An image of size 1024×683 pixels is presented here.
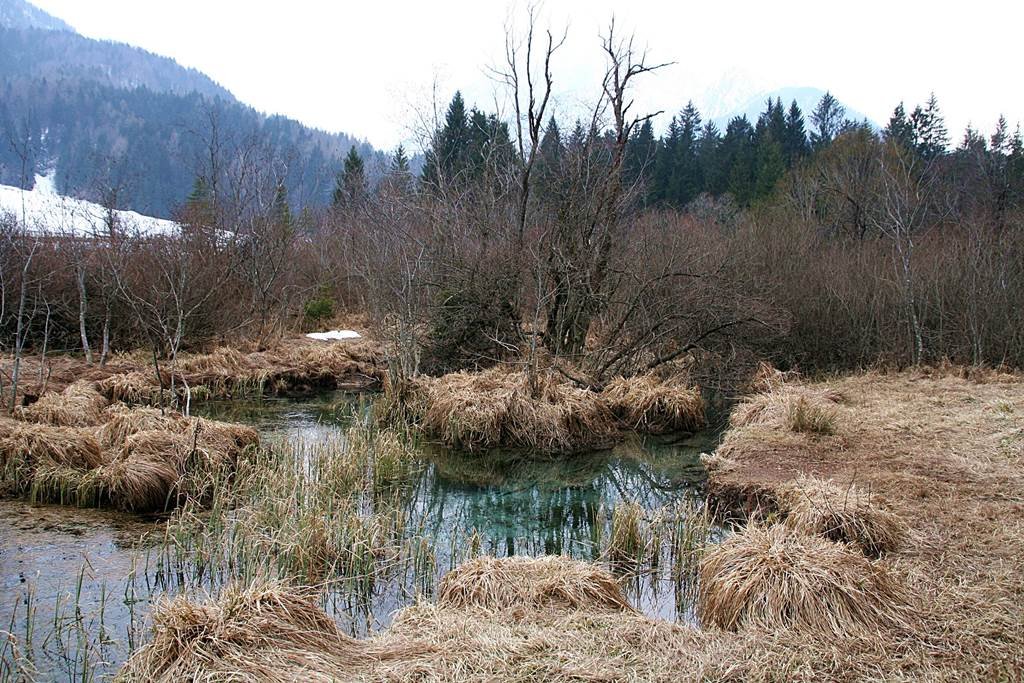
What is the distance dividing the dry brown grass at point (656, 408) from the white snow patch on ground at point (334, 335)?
8.82 meters

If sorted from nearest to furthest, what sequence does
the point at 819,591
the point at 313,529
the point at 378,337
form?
the point at 819,591
the point at 313,529
the point at 378,337

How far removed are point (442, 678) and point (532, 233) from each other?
11892mm

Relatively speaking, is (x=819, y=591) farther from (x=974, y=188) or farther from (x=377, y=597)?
(x=974, y=188)

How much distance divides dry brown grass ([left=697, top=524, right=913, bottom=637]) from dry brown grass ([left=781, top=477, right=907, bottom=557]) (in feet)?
2.50

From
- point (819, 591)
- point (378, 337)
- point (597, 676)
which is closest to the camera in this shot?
point (597, 676)

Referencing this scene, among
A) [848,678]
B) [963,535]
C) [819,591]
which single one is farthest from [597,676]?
[963,535]

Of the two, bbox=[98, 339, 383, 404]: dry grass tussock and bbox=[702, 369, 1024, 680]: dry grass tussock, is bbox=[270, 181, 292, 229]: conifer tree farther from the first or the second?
bbox=[702, 369, 1024, 680]: dry grass tussock

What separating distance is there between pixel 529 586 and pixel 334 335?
1524 centimetres

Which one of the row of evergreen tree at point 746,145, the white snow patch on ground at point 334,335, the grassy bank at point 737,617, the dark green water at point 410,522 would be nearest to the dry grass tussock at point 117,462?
the dark green water at point 410,522

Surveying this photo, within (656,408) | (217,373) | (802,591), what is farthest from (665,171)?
(802,591)

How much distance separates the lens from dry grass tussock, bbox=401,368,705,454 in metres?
11.3

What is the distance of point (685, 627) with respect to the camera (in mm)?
4777

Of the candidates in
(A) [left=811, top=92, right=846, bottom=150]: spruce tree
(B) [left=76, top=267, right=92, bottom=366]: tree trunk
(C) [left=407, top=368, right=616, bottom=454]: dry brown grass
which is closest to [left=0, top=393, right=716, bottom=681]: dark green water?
(C) [left=407, top=368, right=616, bottom=454]: dry brown grass

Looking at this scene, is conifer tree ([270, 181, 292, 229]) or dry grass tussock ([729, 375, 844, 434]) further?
conifer tree ([270, 181, 292, 229])
